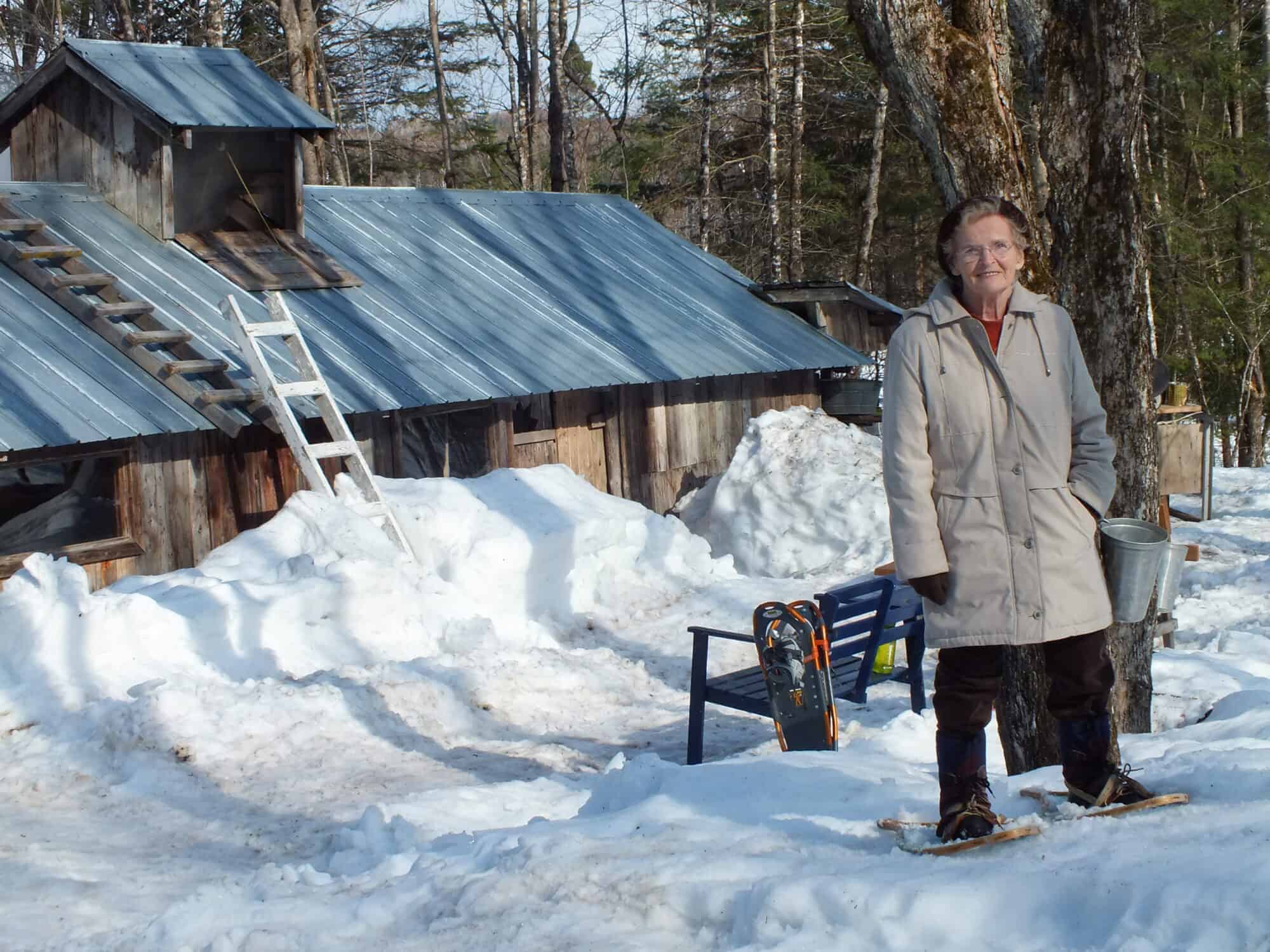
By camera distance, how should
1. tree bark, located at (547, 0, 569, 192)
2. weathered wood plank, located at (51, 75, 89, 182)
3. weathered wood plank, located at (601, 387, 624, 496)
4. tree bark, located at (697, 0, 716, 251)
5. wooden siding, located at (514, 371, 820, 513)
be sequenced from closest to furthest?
1. weathered wood plank, located at (51, 75, 89, 182)
2. wooden siding, located at (514, 371, 820, 513)
3. weathered wood plank, located at (601, 387, 624, 496)
4. tree bark, located at (547, 0, 569, 192)
5. tree bark, located at (697, 0, 716, 251)

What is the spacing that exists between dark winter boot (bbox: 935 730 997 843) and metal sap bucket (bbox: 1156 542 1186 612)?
2239 mm

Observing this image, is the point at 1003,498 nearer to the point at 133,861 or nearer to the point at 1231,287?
the point at 133,861

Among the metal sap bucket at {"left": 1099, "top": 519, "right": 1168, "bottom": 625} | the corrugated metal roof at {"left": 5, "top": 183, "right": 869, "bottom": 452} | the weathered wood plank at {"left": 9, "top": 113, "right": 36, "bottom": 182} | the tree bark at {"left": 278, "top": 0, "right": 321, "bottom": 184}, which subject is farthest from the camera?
the tree bark at {"left": 278, "top": 0, "right": 321, "bottom": 184}

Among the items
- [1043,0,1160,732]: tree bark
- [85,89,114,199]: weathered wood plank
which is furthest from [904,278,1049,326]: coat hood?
[85,89,114,199]: weathered wood plank

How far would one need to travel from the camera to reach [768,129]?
25.0 m

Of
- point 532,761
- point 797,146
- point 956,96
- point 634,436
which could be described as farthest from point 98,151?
point 797,146

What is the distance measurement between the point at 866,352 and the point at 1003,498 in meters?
14.9

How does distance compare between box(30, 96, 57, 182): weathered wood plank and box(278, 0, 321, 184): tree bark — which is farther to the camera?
box(278, 0, 321, 184): tree bark

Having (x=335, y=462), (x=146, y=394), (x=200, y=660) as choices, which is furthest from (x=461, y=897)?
(x=335, y=462)

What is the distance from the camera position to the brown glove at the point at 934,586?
3.86m

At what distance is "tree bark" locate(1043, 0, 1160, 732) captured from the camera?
19.1 feet

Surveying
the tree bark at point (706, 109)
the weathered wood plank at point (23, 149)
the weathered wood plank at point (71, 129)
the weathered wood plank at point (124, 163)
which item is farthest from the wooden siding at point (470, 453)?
the tree bark at point (706, 109)

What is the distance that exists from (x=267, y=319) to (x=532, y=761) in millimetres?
6033

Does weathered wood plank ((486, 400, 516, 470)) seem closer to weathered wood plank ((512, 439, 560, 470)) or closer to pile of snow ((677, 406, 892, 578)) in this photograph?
weathered wood plank ((512, 439, 560, 470))
